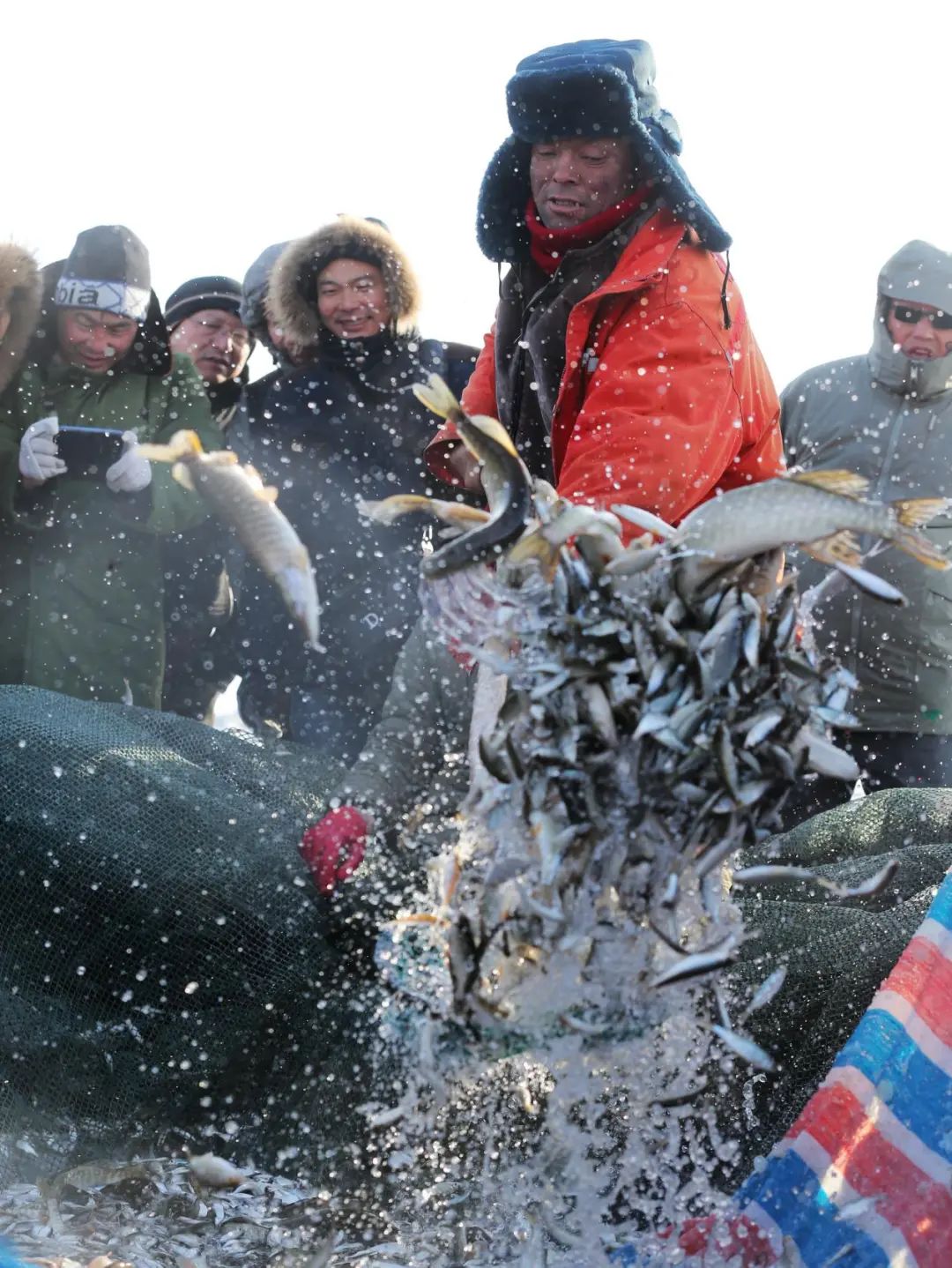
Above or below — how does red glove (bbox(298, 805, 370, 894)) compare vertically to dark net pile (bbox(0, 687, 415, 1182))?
above

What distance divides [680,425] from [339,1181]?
1.87 metres

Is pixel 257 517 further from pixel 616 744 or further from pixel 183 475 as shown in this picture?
pixel 616 744

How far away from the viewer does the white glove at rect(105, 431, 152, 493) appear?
5199mm

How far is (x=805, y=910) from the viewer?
3.93 meters

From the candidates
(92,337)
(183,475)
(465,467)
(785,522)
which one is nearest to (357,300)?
(92,337)

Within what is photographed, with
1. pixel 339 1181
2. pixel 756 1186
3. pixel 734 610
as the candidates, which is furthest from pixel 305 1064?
pixel 734 610

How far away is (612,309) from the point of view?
3547 millimetres

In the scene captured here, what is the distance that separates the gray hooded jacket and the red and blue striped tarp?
207 centimetres

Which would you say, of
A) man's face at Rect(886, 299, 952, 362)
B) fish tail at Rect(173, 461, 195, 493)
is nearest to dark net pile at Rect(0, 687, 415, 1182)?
fish tail at Rect(173, 461, 195, 493)

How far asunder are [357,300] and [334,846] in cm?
244

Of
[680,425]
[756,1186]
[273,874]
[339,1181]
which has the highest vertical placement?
[680,425]

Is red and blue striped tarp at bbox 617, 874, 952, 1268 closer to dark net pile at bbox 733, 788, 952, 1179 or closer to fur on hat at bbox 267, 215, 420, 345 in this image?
dark net pile at bbox 733, 788, 952, 1179

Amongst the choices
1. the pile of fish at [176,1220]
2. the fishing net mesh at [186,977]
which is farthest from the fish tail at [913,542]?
the pile of fish at [176,1220]

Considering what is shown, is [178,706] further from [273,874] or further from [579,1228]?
[579,1228]
